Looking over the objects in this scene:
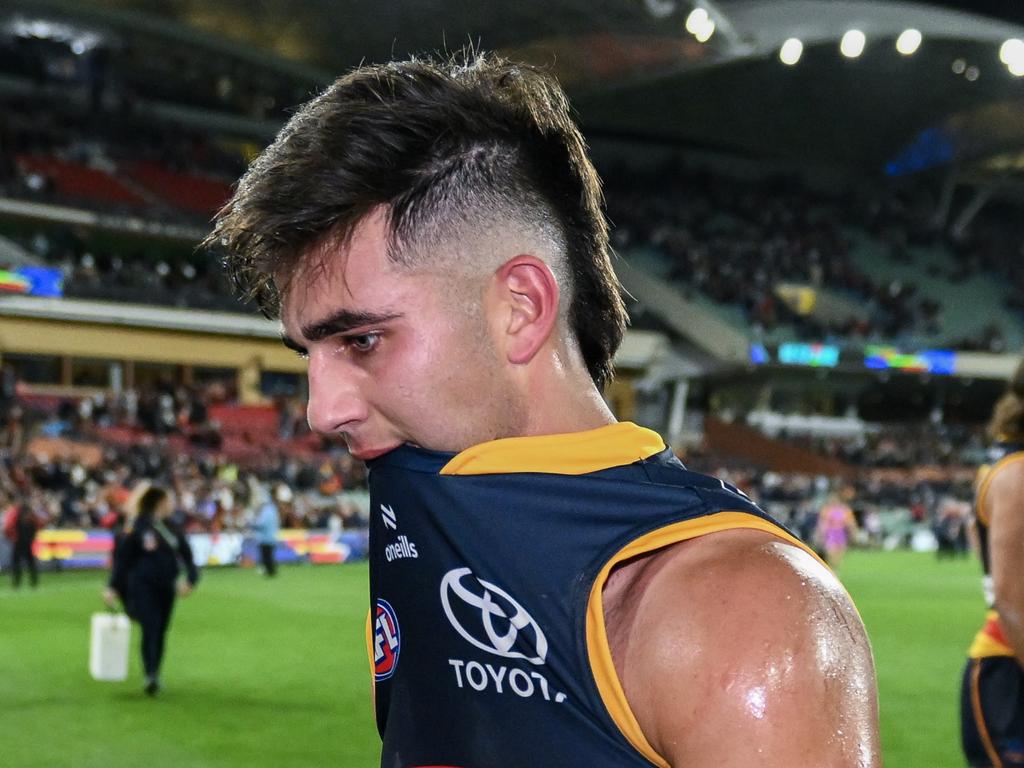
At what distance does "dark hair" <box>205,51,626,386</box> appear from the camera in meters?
1.41

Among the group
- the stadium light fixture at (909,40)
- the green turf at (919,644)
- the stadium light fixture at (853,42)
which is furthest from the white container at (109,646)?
the stadium light fixture at (909,40)

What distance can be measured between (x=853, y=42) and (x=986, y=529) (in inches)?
1636

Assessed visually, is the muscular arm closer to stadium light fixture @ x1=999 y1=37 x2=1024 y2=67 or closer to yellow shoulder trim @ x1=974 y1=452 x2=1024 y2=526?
yellow shoulder trim @ x1=974 y1=452 x2=1024 y2=526

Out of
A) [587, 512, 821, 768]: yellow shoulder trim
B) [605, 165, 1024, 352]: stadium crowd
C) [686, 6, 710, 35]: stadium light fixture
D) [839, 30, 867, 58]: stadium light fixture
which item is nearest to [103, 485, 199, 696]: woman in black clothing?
[587, 512, 821, 768]: yellow shoulder trim

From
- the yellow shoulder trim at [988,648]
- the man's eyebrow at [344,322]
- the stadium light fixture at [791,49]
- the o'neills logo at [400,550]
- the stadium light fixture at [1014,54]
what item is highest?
the stadium light fixture at [791,49]

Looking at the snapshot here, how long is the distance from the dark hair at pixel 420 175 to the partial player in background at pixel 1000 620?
→ 2.31 meters

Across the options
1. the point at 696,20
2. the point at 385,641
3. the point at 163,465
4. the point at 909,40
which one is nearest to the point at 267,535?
the point at 163,465

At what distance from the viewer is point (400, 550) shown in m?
1.46

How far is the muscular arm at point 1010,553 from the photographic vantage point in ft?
11.3

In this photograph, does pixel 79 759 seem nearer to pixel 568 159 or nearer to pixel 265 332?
pixel 568 159

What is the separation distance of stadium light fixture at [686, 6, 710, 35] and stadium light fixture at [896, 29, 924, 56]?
31.5 feet

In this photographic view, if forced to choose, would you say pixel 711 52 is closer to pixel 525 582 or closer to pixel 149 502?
pixel 149 502

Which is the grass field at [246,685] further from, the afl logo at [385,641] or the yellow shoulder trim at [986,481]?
the afl logo at [385,641]

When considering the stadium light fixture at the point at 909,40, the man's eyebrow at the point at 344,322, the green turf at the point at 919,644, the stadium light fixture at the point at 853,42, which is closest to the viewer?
the man's eyebrow at the point at 344,322
